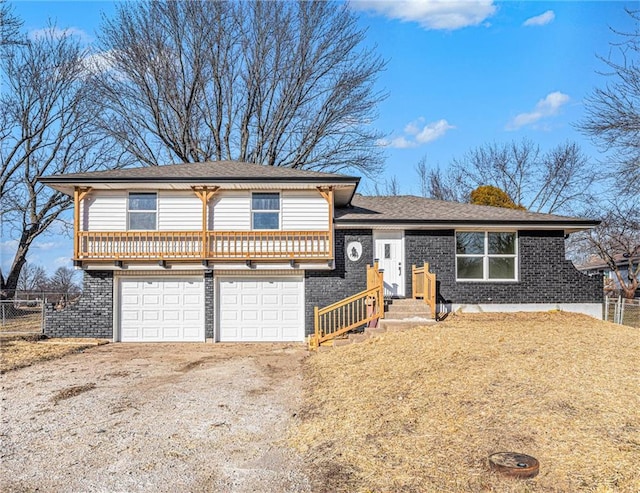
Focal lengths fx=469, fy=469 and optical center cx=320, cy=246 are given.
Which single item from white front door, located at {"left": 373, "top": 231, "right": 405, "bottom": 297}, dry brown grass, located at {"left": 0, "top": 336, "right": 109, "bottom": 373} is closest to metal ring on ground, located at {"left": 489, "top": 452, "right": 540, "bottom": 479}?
dry brown grass, located at {"left": 0, "top": 336, "right": 109, "bottom": 373}

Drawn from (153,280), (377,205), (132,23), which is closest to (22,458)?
(153,280)

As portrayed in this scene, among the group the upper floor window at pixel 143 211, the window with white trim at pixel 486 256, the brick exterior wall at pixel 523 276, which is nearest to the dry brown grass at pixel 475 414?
the brick exterior wall at pixel 523 276

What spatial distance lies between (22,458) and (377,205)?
42.7ft

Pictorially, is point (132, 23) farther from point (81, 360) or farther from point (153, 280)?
point (81, 360)

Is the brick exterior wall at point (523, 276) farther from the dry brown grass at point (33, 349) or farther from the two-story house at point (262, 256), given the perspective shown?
the dry brown grass at point (33, 349)

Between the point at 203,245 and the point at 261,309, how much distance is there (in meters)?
2.57

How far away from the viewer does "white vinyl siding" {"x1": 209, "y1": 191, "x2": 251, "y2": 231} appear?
14.2m

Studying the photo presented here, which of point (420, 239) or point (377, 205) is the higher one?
point (377, 205)

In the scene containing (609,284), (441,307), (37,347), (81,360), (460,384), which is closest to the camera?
(460,384)

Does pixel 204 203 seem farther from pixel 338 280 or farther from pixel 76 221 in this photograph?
pixel 338 280

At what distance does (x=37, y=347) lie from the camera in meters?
12.2

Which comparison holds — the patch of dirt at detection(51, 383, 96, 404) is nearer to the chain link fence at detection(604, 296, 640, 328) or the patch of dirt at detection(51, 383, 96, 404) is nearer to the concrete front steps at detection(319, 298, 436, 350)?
the concrete front steps at detection(319, 298, 436, 350)

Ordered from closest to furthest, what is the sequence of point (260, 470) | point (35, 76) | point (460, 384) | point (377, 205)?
1. point (260, 470)
2. point (460, 384)
3. point (377, 205)
4. point (35, 76)

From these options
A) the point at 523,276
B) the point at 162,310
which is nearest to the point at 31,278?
the point at 162,310
